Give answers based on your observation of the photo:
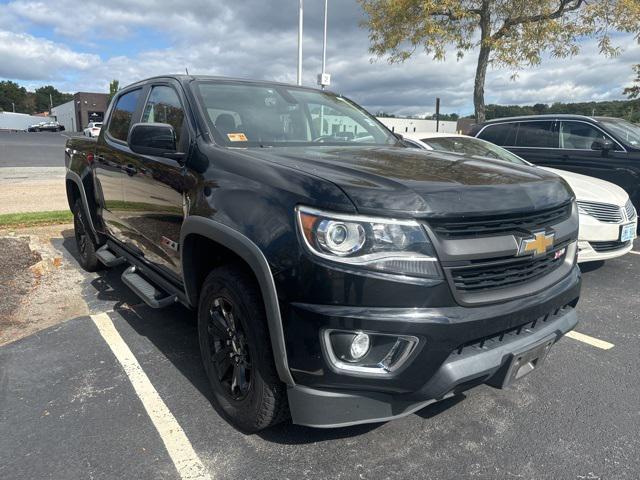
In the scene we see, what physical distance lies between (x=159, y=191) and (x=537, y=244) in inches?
90.3

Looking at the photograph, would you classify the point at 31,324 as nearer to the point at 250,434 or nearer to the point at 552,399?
the point at 250,434

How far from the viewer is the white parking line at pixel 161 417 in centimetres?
234

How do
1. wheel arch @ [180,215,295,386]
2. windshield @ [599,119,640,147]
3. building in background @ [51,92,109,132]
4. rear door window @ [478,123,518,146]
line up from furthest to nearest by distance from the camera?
A: building in background @ [51,92,109,132] → rear door window @ [478,123,518,146] → windshield @ [599,119,640,147] → wheel arch @ [180,215,295,386]

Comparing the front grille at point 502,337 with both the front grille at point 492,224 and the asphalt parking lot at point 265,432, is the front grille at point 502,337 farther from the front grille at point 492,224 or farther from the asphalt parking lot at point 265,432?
the asphalt parking lot at point 265,432

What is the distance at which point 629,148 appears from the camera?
705cm

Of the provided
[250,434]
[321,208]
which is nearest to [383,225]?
[321,208]

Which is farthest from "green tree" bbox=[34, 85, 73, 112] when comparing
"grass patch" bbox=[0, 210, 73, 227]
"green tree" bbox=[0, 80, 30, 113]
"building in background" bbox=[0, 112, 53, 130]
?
"grass patch" bbox=[0, 210, 73, 227]

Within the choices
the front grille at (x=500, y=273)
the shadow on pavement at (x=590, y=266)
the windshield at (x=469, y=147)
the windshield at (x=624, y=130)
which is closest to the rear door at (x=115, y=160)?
the front grille at (x=500, y=273)

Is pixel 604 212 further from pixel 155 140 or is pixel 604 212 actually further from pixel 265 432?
pixel 155 140

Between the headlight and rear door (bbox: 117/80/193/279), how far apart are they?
1133mm

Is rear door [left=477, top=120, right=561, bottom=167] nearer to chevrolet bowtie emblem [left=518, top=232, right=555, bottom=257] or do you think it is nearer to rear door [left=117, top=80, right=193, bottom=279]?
chevrolet bowtie emblem [left=518, top=232, right=555, bottom=257]

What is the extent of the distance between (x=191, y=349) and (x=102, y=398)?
2.54ft

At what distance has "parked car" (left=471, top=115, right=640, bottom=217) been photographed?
277 inches

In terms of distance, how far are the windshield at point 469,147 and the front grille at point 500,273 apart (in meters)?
4.60
